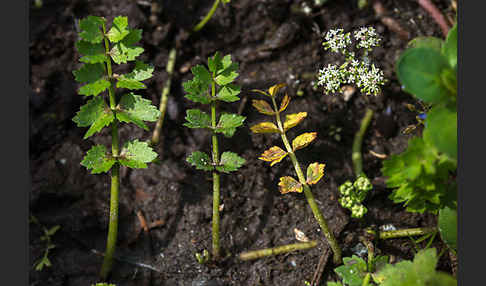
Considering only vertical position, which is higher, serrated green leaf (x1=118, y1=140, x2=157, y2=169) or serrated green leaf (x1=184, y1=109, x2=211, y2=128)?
serrated green leaf (x1=184, y1=109, x2=211, y2=128)

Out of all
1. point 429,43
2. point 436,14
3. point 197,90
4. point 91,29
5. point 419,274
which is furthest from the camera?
point 436,14

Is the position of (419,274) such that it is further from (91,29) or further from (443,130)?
(91,29)

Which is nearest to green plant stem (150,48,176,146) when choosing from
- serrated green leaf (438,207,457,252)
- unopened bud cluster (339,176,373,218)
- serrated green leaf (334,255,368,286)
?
unopened bud cluster (339,176,373,218)

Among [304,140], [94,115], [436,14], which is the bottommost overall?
[304,140]

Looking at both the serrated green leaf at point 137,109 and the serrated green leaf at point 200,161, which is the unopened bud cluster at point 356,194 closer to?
the serrated green leaf at point 200,161

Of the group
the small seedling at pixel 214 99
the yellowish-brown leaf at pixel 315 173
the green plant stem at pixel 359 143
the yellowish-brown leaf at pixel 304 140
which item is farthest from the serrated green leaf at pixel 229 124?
the green plant stem at pixel 359 143

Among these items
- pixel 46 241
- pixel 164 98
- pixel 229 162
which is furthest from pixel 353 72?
pixel 46 241

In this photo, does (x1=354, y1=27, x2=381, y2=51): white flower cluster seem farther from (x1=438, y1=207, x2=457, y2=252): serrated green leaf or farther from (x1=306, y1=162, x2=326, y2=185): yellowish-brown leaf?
(x1=438, y1=207, x2=457, y2=252): serrated green leaf
